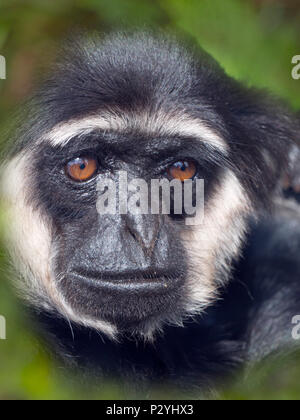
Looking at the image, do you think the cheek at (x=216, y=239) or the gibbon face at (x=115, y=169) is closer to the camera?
the gibbon face at (x=115, y=169)

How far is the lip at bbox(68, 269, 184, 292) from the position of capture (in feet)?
7.71

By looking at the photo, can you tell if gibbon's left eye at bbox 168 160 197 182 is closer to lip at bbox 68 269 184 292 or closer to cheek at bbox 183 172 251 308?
cheek at bbox 183 172 251 308

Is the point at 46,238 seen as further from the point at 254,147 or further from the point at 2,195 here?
the point at 254,147

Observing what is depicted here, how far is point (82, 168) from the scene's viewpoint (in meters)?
2.40

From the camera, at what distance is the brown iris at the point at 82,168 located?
240cm

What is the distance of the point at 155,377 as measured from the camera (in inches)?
104
